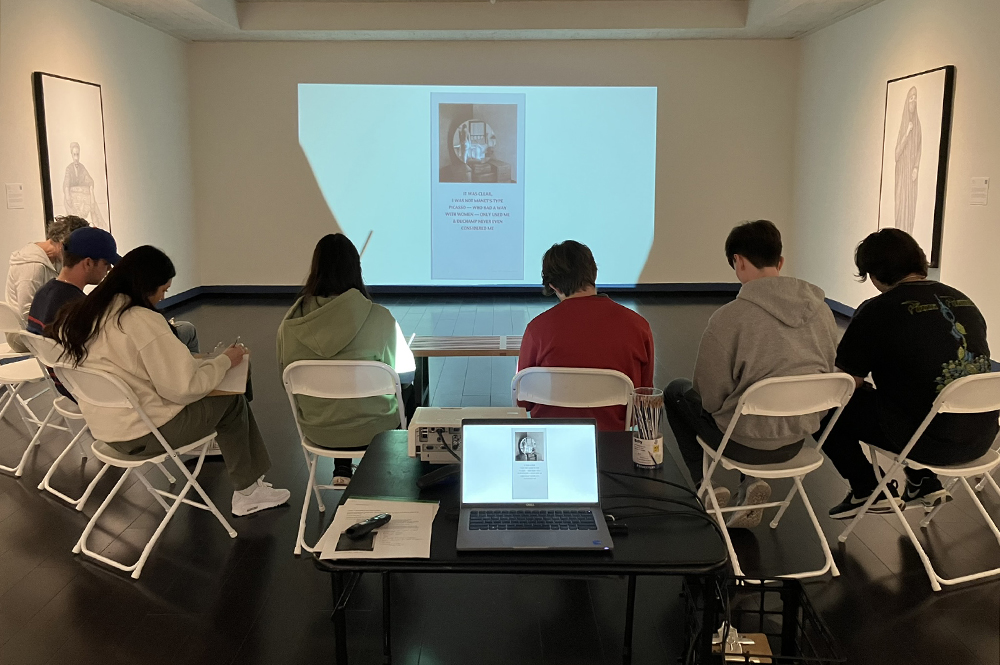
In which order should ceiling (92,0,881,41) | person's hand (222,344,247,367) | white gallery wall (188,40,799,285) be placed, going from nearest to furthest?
1. person's hand (222,344,247,367)
2. ceiling (92,0,881,41)
3. white gallery wall (188,40,799,285)

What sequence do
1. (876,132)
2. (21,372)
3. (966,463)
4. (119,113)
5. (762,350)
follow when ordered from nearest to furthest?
(762,350), (966,463), (21,372), (876,132), (119,113)

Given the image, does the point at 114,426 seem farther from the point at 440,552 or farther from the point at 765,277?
the point at 765,277

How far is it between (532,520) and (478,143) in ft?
26.4

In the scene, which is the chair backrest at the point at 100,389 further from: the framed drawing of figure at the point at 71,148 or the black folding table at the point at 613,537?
the framed drawing of figure at the point at 71,148

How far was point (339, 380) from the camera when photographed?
2.94 m

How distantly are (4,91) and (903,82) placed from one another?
6931 mm

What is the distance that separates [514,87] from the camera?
9.32 m

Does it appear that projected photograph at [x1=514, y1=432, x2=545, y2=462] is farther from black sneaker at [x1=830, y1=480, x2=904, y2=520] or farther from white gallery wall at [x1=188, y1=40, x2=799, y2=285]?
white gallery wall at [x1=188, y1=40, x2=799, y2=285]

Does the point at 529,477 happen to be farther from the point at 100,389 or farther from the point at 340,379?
the point at 100,389

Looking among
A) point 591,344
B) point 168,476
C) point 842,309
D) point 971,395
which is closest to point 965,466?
point 971,395

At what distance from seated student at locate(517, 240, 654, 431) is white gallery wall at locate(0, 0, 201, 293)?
15.1 feet

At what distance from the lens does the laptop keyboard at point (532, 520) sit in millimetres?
1708

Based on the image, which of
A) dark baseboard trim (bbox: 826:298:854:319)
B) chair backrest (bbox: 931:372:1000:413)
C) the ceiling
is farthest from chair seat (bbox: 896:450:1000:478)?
the ceiling

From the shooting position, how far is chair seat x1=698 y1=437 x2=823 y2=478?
278 cm
